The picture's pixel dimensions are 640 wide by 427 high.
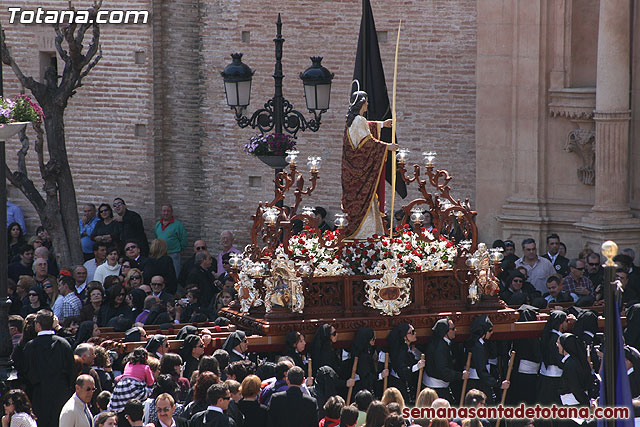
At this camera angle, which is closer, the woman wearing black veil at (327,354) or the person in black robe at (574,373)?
the person in black robe at (574,373)

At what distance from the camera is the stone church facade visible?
21.4 metres

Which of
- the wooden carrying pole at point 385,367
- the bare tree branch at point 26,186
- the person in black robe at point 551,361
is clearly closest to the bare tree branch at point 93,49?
the bare tree branch at point 26,186

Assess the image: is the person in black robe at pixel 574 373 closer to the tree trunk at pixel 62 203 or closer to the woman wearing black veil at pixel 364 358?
the woman wearing black veil at pixel 364 358

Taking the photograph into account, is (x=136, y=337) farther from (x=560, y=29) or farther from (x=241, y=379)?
(x=560, y=29)

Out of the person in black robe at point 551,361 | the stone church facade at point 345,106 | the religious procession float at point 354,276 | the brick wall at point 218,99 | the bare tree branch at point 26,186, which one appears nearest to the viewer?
the person in black robe at point 551,361

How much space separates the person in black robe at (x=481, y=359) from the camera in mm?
15352

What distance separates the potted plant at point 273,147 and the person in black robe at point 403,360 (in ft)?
10.6

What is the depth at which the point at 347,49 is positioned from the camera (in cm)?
2320

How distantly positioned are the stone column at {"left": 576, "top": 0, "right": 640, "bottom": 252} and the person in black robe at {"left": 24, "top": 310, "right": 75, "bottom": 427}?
8797 mm

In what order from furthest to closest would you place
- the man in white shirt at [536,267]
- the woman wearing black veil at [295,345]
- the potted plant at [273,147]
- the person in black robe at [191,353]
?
the man in white shirt at [536,267]
the potted plant at [273,147]
the woman wearing black veil at [295,345]
the person in black robe at [191,353]

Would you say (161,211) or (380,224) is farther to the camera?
(161,211)

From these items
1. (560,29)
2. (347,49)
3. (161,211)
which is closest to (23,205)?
(161,211)

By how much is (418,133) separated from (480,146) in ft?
4.09

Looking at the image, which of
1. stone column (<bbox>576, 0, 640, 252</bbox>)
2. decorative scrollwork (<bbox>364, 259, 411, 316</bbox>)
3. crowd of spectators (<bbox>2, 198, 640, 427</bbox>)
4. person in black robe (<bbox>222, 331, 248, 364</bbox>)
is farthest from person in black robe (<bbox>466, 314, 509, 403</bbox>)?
stone column (<bbox>576, 0, 640, 252</bbox>)
